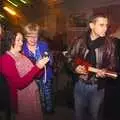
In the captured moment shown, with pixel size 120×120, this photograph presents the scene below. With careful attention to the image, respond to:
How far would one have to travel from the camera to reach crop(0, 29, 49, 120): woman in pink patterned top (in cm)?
264

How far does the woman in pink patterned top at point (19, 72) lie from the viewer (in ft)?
8.65

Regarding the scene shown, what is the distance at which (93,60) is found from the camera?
2.63m

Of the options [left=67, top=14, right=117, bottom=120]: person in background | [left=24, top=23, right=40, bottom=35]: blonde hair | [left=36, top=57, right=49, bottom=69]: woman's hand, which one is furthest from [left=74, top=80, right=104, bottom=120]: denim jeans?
[left=24, top=23, right=40, bottom=35]: blonde hair

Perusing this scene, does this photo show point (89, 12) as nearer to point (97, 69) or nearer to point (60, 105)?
point (97, 69)

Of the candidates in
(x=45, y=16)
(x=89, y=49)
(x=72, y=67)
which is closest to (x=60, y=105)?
(x=72, y=67)

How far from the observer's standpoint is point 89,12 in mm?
2730

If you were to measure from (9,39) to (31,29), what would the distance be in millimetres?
197

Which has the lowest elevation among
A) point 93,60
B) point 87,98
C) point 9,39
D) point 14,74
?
point 87,98

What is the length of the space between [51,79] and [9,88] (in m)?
0.36

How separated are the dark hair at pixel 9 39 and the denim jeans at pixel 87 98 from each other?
2.11 feet

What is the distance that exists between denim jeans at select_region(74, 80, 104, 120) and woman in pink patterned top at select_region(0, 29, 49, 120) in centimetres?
34

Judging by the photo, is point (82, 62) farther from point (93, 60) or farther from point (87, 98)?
point (87, 98)

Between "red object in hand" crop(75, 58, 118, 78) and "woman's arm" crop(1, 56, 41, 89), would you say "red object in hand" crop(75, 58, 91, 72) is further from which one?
"woman's arm" crop(1, 56, 41, 89)

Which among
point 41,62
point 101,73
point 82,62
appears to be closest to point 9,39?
point 41,62
